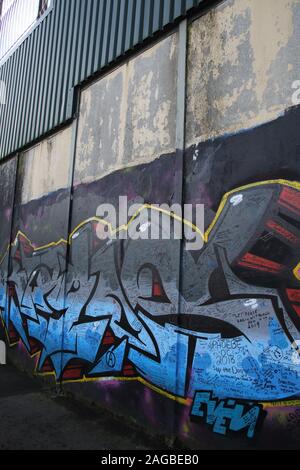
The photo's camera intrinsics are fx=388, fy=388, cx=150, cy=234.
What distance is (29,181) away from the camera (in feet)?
25.5

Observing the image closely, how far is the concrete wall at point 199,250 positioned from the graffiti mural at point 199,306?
0.01 meters

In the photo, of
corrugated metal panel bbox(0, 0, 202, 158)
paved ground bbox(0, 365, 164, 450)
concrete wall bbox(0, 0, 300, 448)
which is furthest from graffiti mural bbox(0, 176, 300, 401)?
corrugated metal panel bbox(0, 0, 202, 158)

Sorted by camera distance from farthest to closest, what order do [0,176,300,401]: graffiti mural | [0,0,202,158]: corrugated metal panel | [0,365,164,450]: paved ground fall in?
1. [0,0,202,158]: corrugated metal panel
2. [0,365,164,450]: paved ground
3. [0,176,300,401]: graffiti mural

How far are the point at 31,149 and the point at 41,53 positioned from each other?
1886 millimetres

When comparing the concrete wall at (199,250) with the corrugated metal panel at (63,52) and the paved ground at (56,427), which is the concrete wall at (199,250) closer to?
the paved ground at (56,427)

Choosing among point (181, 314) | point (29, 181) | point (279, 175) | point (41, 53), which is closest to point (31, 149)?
point (29, 181)

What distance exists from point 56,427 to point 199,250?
2.69m

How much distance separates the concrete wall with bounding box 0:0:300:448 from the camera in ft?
10.7

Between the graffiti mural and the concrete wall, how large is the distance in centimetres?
1

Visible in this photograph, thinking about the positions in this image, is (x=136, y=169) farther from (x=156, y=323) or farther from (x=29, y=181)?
(x=29, y=181)

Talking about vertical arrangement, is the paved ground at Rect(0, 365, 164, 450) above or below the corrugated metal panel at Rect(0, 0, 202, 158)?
below

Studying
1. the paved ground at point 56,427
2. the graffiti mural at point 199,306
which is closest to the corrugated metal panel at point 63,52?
the graffiti mural at point 199,306

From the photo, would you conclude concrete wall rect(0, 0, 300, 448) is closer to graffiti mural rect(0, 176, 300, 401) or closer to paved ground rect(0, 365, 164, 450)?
graffiti mural rect(0, 176, 300, 401)

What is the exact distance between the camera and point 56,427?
4531mm
